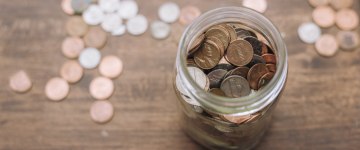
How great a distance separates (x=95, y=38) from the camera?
2.39 feet

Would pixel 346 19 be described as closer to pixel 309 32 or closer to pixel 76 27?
pixel 309 32

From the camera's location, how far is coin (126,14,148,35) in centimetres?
73

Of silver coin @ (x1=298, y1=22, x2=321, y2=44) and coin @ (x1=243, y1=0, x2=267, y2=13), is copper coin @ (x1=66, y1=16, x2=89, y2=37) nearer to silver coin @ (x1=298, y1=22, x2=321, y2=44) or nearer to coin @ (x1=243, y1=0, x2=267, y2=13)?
coin @ (x1=243, y1=0, x2=267, y2=13)

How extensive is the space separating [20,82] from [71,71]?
0.14m

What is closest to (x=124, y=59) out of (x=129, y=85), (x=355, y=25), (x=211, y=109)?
(x=129, y=85)

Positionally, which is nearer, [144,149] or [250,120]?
[250,120]

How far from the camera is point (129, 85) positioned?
0.71 m

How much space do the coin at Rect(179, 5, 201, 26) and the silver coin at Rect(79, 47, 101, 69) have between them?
0.79 feet

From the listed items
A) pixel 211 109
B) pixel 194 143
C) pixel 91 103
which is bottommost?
pixel 194 143

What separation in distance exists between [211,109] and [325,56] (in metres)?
0.43

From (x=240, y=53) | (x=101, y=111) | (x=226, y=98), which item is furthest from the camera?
(x=101, y=111)

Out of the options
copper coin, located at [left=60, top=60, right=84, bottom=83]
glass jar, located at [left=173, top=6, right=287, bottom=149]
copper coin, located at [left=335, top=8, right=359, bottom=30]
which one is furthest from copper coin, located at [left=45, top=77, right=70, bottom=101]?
copper coin, located at [left=335, top=8, right=359, bottom=30]

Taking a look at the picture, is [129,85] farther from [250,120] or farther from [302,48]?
[302,48]

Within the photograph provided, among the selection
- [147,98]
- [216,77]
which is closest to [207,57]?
[216,77]
